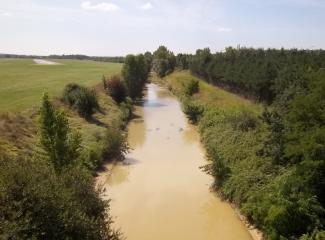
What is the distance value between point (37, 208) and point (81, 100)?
31.2m

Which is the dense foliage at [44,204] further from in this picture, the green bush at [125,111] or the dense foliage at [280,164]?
the green bush at [125,111]

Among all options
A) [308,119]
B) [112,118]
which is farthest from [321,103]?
[112,118]

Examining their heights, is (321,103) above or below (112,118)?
above

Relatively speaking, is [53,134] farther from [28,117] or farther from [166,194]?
[28,117]

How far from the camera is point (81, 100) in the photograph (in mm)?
41281

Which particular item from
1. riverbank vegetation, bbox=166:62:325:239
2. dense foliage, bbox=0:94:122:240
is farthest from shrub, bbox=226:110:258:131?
dense foliage, bbox=0:94:122:240

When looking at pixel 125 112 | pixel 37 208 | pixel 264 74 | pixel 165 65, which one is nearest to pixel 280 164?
pixel 37 208

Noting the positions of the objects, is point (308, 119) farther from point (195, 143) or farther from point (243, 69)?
point (243, 69)

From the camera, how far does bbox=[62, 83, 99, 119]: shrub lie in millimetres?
41094

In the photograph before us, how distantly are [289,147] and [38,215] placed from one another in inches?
479

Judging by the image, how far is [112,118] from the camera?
43.2 meters

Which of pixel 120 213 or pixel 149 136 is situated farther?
pixel 149 136

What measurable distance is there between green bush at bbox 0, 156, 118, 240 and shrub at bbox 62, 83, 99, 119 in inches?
1127

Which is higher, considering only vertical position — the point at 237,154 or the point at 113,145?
the point at 237,154
